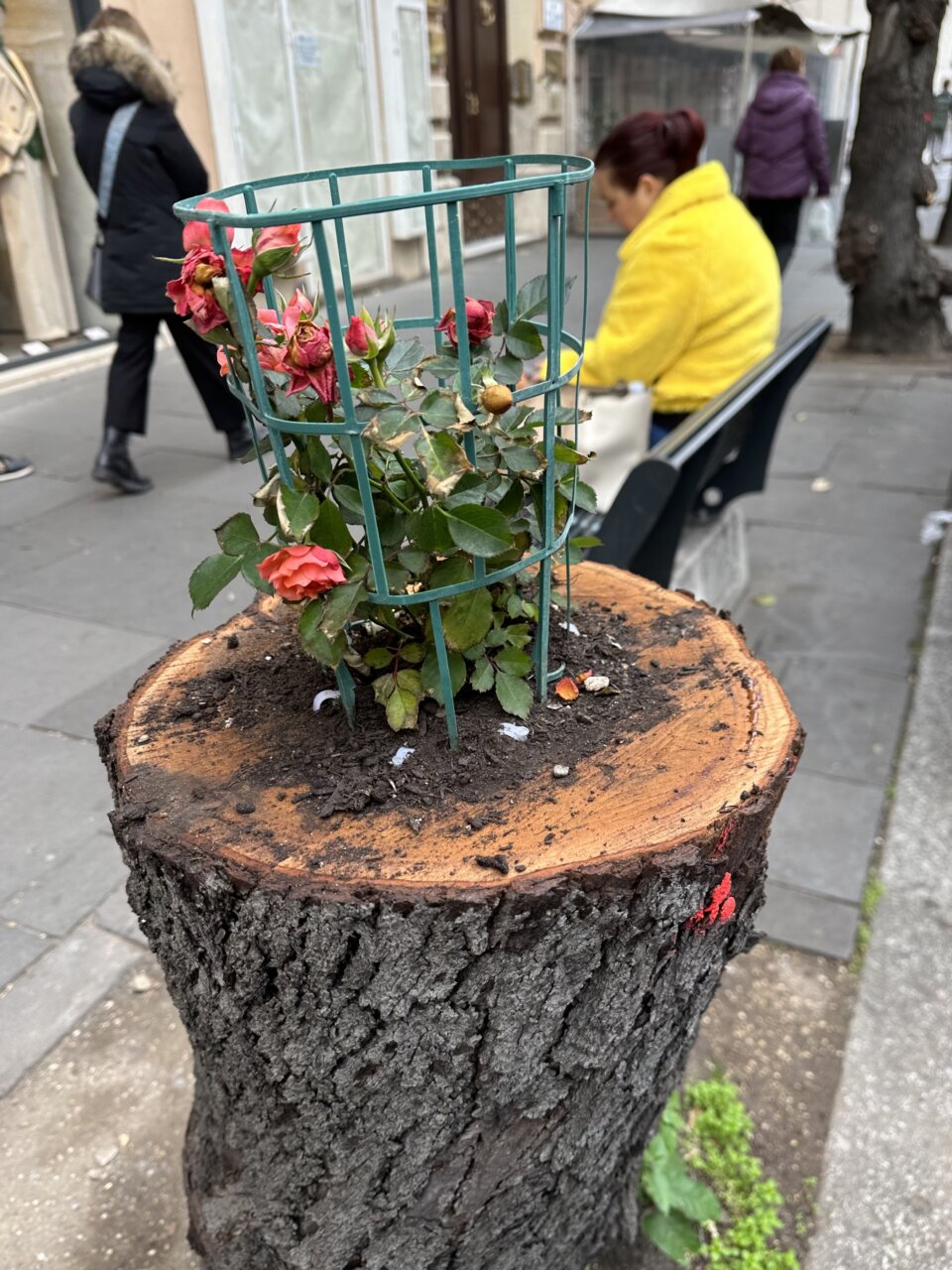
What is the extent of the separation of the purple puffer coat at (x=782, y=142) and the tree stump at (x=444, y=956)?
6.79 m

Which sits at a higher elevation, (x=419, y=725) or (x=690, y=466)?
(x=419, y=725)

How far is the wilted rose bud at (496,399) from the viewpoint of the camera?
1.12 meters

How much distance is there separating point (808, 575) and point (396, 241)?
6.42 metres

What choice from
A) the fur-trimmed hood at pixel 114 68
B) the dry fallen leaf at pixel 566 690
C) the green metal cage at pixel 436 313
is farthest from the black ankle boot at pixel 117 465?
the dry fallen leaf at pixel 566 690

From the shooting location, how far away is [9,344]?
7.19 meters

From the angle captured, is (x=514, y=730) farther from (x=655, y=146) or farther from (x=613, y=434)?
(x=655, y=146)

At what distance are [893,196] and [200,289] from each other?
7063 mm

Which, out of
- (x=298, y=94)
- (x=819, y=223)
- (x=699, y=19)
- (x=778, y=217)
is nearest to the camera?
(x=778, y=217)

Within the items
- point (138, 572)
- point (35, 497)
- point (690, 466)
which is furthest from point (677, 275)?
point (35, 497)

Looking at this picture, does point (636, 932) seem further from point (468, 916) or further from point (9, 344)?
point (9, 344)

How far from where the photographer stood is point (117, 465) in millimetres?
4938

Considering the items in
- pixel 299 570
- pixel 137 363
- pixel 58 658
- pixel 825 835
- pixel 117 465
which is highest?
pixel 299 570

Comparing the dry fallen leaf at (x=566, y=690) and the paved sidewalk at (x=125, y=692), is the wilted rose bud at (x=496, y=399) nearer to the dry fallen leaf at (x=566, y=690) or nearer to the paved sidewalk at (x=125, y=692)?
the dry fallen leaf at (x=566, y=690)

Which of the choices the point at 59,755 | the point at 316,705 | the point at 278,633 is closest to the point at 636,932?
the point at 316,705
